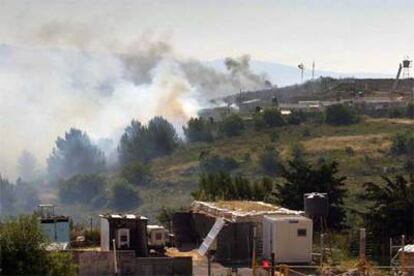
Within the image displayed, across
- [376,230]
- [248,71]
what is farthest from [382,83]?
[376,230]

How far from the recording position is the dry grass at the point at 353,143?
52.5 m

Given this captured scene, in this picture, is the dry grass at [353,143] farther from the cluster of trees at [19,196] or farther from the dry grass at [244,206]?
the dry grass at [244,206]

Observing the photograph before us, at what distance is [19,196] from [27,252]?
1731 inches

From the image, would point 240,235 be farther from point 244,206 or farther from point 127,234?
point 244,206

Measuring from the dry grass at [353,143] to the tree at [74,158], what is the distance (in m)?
18.5

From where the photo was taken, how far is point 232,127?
216 feet

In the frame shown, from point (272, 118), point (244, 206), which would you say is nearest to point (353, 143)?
point (272, 118)

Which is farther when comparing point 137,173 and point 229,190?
point 137,173

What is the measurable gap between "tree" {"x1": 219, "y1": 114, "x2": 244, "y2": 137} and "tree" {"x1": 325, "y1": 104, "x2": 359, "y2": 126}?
20.5 ft

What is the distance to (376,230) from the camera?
21.1 m

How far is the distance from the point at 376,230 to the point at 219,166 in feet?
111

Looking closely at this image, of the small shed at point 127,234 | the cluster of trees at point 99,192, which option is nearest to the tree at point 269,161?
the cluster of trees at point 99,192

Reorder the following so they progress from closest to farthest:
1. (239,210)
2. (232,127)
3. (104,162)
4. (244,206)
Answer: (239,210) < (244,206) < (232,127) < (104,162)

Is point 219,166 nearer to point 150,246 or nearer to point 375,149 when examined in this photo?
point 375,149
